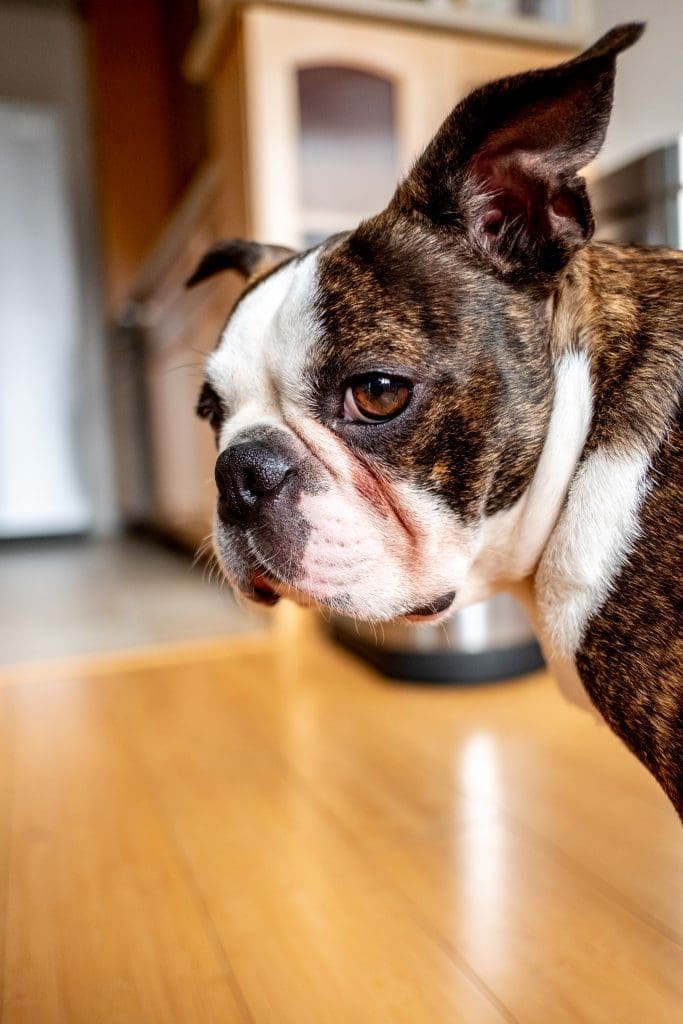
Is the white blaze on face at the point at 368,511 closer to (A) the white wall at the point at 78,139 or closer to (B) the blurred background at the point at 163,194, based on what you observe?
(B) the blurred background at the point at 163,194

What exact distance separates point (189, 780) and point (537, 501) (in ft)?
3.01

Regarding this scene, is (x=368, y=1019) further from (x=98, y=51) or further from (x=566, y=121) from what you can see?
(x=98, y=51)

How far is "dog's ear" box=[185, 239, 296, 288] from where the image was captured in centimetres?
122

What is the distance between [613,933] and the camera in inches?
38.6

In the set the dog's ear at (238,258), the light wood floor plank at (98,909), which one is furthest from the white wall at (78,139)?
the dog's ear at (238,258)

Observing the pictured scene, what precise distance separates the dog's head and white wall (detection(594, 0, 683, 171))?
0.81 m

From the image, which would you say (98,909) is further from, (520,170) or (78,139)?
(78,139)

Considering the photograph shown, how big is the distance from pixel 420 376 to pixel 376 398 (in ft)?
0.16

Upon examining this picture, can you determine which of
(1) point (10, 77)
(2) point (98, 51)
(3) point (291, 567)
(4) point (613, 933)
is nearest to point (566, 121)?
(3) point (291, 567)

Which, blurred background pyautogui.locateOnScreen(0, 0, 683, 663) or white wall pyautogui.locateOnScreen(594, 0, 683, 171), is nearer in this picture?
white wall pyautogui.locateOnScreen(594, 0, 683, 171)

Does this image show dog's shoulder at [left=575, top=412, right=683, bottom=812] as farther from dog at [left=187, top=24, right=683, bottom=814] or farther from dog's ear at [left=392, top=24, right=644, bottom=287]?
dog's ear at [left=392, top=24, right=644, bottom=287]

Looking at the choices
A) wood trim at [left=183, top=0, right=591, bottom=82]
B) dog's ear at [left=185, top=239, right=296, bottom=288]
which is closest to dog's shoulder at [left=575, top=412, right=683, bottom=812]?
dog's ear at [left=185, top=239, right=296, bottom=288]

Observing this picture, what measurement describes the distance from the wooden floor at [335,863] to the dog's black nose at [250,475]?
532 mm

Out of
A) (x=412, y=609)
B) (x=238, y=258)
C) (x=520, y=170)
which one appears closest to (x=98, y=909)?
(x=412, y=609)
